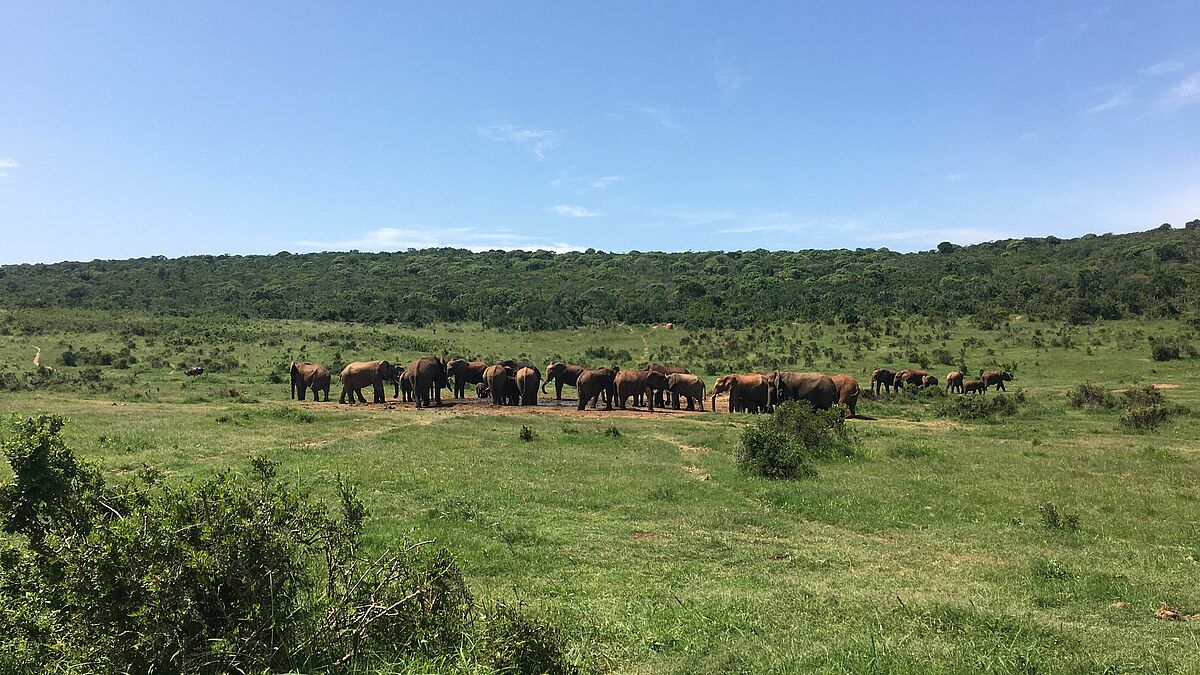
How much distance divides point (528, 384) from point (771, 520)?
21.1 metres

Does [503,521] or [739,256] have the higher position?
[739,256]

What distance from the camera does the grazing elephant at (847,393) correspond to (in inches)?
1166

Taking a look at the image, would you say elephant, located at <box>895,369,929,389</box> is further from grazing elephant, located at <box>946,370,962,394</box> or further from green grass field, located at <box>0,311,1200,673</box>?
green grass field, located at <box>0,311,1200,673</box>

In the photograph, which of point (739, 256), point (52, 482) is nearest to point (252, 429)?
point (52, 482)

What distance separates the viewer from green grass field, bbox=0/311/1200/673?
657cm

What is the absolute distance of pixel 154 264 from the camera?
113250mm

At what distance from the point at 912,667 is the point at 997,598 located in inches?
117

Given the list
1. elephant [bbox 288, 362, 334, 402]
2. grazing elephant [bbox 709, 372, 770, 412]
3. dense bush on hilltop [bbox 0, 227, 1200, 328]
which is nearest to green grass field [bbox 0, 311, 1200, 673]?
elephant [bbox 288, 362, 334, 402]

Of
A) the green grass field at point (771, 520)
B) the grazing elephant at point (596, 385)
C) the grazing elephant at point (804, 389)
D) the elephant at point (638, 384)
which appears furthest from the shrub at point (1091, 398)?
the grazing elephant at point (596, 385)

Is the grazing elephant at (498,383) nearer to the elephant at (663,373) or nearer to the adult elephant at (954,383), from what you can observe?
the elephant at (663,373)

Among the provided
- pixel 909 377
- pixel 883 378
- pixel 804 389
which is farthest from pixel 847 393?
pixel 909 377

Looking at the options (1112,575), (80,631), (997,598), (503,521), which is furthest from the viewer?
(503,521)

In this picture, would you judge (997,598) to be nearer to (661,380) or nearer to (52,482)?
(52,482)

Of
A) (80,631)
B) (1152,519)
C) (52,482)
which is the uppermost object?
(52,482)
